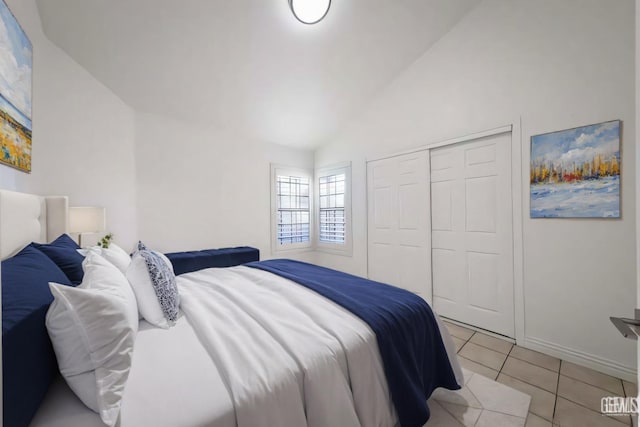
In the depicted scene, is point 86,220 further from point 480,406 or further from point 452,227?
point 452,227

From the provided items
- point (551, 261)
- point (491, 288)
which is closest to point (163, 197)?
point (491, 288)

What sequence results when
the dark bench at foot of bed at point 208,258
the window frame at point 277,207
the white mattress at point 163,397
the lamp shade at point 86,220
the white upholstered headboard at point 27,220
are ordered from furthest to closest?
the window frame at point 277,207, the dark bench at foot of bed at point 208,258, the lamp shade at point 86,220, the white upholstered headboard at point 27,220, the white mattress at point 163,397

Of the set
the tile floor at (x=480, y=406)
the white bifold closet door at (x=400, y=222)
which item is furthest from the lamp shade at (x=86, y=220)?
the white bifold closet door at (x=400, y=222)

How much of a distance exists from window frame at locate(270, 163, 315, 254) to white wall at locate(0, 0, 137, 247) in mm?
1915

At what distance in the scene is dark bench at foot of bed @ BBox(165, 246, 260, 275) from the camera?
2.99 metres

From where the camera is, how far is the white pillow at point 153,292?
52.4 inches

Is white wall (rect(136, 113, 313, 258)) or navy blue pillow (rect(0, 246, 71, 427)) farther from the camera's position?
white wall (rect(136, 113, 313, 258))

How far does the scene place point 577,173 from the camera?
2135 millimetres

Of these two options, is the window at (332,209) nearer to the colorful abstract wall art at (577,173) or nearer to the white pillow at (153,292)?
the colorful abstract wall art at (577,173)

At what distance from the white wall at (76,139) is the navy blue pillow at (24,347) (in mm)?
1135

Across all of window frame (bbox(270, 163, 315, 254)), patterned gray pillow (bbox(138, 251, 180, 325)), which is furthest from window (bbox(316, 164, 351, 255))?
patterned gray pillow (bbox(138, 251, 180, 325))

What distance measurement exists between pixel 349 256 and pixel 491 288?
1.98 metres

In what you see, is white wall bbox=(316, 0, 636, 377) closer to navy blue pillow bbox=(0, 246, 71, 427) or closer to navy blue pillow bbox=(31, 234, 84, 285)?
navy blue pillow bbox=(0, 246, 71, 427)

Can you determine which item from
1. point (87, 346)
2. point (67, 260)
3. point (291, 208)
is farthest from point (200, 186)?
point (87, 346)
